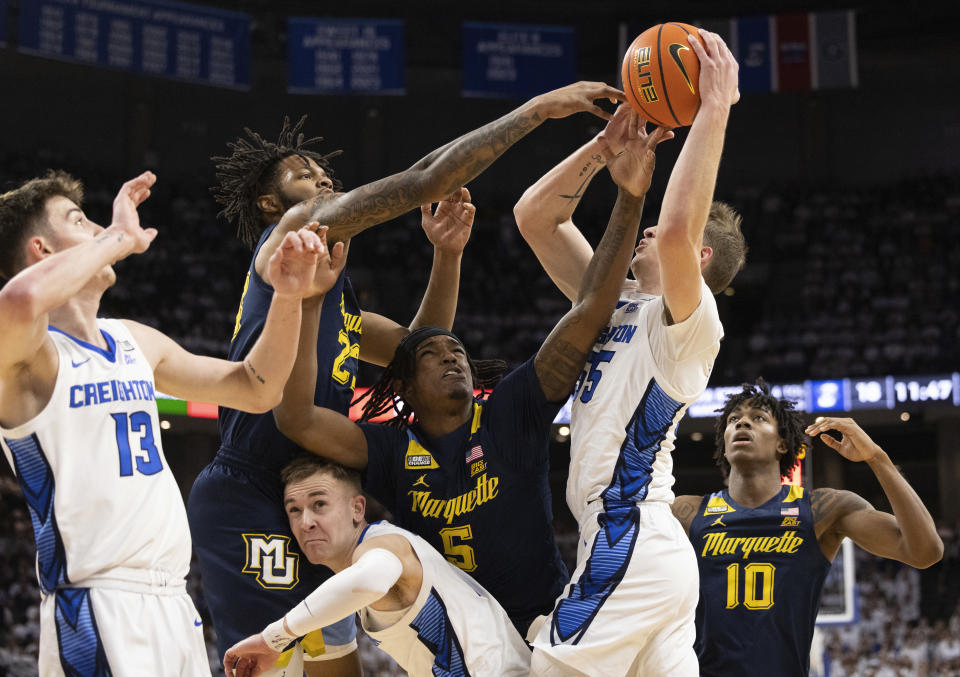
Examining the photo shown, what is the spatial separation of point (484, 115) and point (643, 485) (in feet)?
72.1

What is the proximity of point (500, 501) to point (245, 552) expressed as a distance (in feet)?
3.28

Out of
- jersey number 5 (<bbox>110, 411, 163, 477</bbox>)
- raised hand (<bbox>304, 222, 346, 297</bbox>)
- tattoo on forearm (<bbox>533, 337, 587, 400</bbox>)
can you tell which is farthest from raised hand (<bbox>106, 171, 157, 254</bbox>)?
tattoo on forearm (<bbox>533, 337, 587, 400</bbox>)

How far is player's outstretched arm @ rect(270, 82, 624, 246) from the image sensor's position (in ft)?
13.5

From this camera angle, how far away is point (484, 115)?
2523 centimetres

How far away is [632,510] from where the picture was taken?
3938mm

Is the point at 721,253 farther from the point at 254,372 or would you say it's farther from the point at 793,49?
the point at 793,49

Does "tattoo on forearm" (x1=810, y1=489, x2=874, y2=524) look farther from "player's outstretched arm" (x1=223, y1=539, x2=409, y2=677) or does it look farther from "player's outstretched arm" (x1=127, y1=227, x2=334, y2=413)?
"player's outstretched arm" (x1=127, y1=227, x2=334, y2=413)

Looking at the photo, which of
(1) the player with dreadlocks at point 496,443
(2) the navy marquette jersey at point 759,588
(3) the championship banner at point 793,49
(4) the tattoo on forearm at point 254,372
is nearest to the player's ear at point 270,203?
(1) the player with dreadlocks at point 496,443

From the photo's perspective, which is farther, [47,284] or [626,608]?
[626,608]

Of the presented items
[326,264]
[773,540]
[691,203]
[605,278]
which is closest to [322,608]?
[326,264]

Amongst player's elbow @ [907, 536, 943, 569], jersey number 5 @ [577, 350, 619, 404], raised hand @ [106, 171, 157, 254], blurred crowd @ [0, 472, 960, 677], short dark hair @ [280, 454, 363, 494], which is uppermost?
raised hand @ [106, 171, 157, 254]

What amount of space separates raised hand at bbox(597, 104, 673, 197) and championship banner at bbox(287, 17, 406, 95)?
1618 cm

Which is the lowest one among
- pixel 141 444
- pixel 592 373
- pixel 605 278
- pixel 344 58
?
pixel 141 444

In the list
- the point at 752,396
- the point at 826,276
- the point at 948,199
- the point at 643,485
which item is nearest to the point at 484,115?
the point at 826,276
